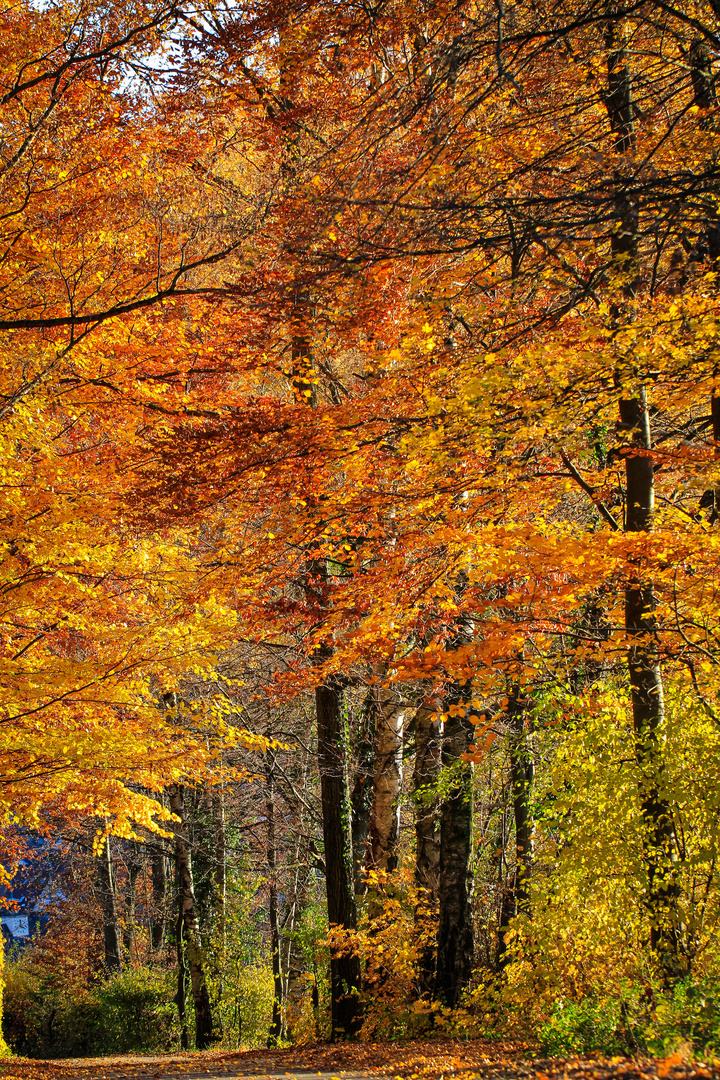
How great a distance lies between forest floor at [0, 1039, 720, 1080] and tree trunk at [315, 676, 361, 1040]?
0.54 meters

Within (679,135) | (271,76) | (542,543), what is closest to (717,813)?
(542,543)

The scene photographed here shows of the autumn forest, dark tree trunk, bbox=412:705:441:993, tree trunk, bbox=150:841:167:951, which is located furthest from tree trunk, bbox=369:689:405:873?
tree trunk, bbox=150:841:167:951

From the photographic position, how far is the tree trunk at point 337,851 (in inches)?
354

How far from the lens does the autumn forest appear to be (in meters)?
5.07

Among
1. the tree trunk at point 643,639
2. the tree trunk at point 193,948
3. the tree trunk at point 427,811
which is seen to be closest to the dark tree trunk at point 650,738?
the tree trunk at point 643,639

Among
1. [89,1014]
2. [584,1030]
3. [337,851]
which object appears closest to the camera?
[584,1030]

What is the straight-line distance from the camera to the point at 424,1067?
5.25 metres

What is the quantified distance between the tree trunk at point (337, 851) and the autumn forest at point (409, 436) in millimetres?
46

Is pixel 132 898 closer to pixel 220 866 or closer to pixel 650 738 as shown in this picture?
pixel 220 866

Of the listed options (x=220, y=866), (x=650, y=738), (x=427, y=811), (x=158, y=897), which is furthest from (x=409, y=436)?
(x=158, y=897)

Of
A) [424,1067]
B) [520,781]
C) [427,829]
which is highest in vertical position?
[520,781]

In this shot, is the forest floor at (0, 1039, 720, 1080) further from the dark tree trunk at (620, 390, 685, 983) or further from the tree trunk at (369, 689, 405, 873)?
the tree trunk at (369, 689, 405, 873)

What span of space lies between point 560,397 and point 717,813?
9.73ft

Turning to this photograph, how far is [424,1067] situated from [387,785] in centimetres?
442
